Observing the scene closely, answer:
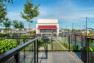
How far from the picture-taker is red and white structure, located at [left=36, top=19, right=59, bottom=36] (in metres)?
20.4

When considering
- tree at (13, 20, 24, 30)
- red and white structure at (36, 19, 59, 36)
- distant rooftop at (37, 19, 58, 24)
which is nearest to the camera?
red and white structure at (36, 19, 59, 36)

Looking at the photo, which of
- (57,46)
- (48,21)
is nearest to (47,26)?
(48,21)

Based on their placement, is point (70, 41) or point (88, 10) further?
point (88, 10)

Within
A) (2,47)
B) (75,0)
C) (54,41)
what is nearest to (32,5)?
(75,0)

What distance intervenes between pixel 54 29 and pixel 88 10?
364 inches

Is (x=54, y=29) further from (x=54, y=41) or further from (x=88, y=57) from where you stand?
(x=88, y=57)

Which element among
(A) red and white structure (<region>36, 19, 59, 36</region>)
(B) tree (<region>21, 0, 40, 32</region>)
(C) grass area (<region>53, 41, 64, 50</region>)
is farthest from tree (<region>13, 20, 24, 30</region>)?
(C) grass area (<region>53, 41, 64, 50</region>)

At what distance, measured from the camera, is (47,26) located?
68.7 feet

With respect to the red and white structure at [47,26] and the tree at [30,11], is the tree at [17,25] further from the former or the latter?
the tree at [30,11]

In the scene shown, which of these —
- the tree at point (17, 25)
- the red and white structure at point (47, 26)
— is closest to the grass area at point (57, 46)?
the red and white structure at point (47, 26)

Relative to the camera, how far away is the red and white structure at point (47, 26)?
A: 66.9ft

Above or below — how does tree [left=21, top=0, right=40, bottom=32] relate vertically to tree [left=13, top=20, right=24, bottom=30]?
above

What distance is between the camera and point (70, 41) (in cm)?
484

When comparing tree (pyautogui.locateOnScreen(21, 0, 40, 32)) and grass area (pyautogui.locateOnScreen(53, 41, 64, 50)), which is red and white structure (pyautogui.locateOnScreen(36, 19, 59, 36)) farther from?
grass area (pyautogui.locateOnScreen(53, 41, 64, 50))
